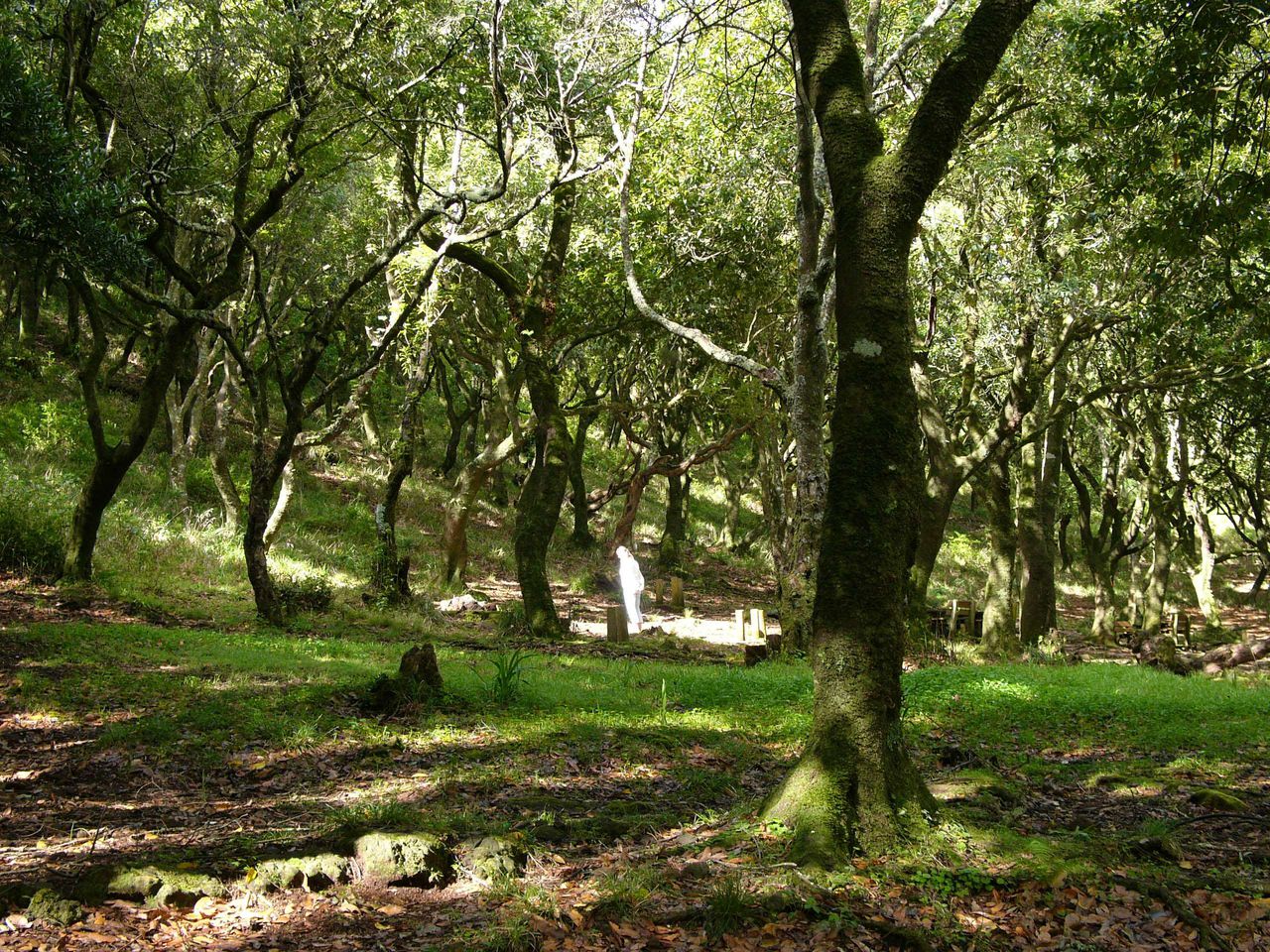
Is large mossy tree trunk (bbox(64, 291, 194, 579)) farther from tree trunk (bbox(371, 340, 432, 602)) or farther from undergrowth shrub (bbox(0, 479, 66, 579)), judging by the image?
tree trunk (bbox(371, 340, 432, 602))

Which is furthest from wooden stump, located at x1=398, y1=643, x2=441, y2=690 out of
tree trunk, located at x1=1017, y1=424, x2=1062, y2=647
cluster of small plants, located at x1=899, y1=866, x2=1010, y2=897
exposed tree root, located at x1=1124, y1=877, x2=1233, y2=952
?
tree trunk, located at x1=1017, y1=424, x2=1062, y2=647

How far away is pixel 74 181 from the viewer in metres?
8.55

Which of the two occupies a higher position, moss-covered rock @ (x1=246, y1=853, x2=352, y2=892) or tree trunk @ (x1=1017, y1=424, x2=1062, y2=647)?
tree trunk @ (x1=1017, y1=424, x2=1062, y2=647)

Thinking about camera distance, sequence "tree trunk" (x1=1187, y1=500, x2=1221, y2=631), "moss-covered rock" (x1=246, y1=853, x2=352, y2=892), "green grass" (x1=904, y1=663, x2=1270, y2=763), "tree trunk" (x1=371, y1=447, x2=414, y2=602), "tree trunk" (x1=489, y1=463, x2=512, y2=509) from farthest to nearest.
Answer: "tree trunk" (x1=489, y1=463, x2=512, y2=509) → "tree trunk" (x1=1187, y1=500, x2=1221, y2=631) → "tree trunk" (x1=371, y1=447, x2=414, y2=602) → "green grass" (x1=904, y1=663, x2=1270, y2=763) → "moss-covered rock" (x1=246, y1=853, x2=352, y2=892)

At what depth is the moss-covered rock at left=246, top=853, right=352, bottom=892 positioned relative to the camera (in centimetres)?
473

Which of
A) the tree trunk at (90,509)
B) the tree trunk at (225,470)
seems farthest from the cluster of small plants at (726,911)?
the tree trunk at (225,470)

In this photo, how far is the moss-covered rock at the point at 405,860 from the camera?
4.98m

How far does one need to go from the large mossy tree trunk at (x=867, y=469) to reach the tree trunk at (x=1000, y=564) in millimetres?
13845

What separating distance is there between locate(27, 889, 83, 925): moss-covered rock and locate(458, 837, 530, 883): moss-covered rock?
185 centimetres

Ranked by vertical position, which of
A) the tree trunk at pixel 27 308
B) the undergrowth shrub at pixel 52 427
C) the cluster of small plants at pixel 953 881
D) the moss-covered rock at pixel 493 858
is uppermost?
the tree trunk at pixel 27 308

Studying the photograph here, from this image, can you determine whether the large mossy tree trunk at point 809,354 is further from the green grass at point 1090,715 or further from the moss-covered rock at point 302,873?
the moss-covered rock at point 302,873

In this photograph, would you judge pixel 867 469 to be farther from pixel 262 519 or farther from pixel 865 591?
pixel 262 519

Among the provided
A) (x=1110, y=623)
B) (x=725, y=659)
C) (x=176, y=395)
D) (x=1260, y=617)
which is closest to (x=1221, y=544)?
(x=1260, y=617)

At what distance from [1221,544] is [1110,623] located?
23.4 m
